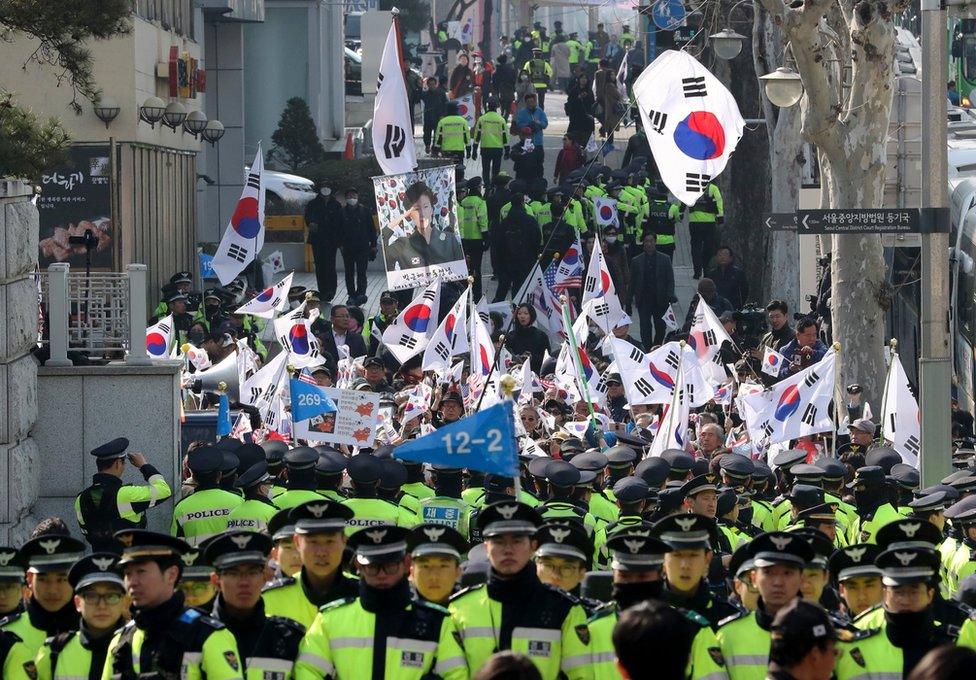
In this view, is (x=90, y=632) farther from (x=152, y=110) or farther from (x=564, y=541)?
(x=152, y=110)

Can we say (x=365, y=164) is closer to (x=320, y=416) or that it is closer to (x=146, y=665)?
(x=320, y=416)

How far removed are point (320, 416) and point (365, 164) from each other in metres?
20.2

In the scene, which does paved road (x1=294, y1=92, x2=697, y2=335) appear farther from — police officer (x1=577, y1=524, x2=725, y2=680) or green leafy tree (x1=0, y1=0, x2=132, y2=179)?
police officer (x1=577, y1=524, x2=725, y2=680)

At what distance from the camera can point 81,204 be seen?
27297 mm

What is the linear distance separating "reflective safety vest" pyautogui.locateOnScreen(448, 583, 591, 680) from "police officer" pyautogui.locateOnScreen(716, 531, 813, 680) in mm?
582

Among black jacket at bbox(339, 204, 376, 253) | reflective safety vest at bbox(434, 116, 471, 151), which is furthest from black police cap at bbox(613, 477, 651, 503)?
reflective safety vest at bbox(434, 116, 471, 151)

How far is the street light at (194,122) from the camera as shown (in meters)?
29.6

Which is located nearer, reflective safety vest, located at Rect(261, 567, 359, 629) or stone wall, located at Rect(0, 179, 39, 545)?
reflective safety vest, located at Rect(261, 567, 359, 629)

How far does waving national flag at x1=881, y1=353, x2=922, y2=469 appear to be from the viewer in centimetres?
1641

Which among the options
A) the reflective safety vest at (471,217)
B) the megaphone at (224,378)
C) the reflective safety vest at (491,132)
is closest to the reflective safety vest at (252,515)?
the megaphone at (224,378)

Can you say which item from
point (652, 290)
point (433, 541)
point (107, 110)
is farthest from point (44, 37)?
point (107, 110)

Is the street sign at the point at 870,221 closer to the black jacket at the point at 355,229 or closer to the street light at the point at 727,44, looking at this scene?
the street light at the point at 727,44

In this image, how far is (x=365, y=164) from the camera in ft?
117

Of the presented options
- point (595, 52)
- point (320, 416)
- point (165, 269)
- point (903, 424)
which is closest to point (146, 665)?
point (320, 416)
